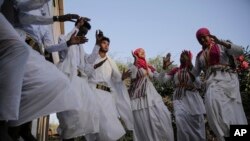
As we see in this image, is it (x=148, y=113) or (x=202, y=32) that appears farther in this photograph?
(x=148, y=113)

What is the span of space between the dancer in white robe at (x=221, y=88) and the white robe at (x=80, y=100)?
2.03m

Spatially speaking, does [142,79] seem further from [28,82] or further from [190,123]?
[28,82]

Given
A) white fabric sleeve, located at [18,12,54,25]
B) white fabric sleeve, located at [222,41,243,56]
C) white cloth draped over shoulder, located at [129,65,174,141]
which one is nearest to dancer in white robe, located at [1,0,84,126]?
white fabric sleeve, located at [18,12,54,25]

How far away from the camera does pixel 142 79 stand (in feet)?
25.2

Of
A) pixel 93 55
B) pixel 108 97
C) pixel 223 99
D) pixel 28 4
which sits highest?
pixel 28 4

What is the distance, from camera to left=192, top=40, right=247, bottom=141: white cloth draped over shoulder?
19.3ft

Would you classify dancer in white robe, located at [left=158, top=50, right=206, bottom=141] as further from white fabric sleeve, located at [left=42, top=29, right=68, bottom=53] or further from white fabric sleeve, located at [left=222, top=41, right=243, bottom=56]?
white fabric sleeve, located at [left=42, top=29, right=68, bottom=53]

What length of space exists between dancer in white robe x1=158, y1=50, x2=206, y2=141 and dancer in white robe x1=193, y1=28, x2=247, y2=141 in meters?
1.32

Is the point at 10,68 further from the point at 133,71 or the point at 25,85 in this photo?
the point at 133,71

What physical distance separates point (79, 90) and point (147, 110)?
7.48ft

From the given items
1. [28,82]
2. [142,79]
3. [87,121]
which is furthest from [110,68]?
[28,82]

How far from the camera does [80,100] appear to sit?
538 centimetres

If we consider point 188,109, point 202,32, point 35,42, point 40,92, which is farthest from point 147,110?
point 40,92

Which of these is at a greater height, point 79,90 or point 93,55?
point 93,55
